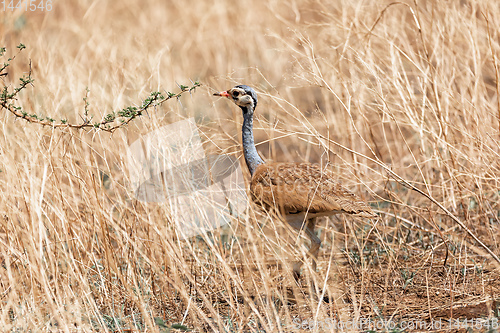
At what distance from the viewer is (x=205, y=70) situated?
8234 millimetres

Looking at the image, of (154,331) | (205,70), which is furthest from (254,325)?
(205,70)

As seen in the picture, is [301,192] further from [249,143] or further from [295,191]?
[249,143]

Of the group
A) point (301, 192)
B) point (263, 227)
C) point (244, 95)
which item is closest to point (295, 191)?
point (301, 192)

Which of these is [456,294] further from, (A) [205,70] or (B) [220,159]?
(A) [205,70]

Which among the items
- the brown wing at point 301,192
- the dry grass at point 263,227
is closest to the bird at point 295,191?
the brown wing at point 301,192

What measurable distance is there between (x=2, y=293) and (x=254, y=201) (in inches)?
67.4

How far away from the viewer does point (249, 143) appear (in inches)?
174

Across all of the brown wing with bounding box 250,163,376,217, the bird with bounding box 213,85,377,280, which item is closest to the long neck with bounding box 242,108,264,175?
the bird with bounding box 213,85,377,280

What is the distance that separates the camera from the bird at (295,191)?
392cm

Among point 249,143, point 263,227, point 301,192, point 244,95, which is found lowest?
point 263,227

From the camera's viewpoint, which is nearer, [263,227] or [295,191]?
[295,191]

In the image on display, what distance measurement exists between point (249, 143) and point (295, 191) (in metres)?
0.61

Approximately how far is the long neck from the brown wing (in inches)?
5.2

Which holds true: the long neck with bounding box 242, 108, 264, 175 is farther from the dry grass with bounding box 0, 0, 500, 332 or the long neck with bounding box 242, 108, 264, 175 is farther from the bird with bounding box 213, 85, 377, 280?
the dry grass with bounding box 0, 0, 500, 332
